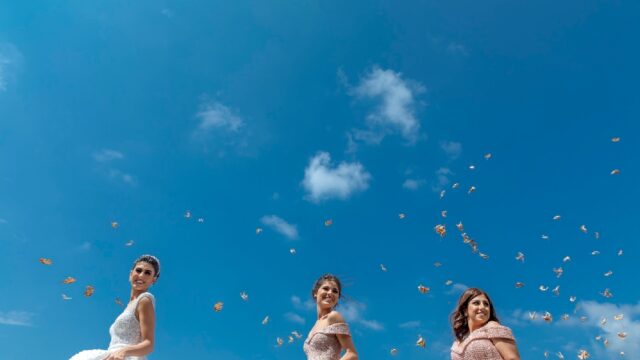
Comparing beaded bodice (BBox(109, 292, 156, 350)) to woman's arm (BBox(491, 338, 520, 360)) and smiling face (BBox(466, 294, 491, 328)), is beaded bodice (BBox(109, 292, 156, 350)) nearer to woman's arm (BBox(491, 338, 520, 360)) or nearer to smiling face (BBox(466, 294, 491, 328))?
smiling face (BBox(466, 294, 491, 328))

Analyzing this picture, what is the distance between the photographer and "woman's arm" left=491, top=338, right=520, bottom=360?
28.4ft

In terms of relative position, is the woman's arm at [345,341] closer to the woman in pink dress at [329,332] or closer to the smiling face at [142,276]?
the woman in pink dress at [329,332]

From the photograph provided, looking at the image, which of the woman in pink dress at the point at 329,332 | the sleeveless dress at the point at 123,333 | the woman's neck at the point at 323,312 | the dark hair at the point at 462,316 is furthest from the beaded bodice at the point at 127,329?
the dark hair at the point at 462,316

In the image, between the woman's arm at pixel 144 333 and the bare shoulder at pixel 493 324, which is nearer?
the woman's arm at pixel 144 333

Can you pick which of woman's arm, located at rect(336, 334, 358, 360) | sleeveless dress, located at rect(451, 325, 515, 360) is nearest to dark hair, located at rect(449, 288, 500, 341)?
sleeveless dress, located at rect(451, 325, 515, 360)

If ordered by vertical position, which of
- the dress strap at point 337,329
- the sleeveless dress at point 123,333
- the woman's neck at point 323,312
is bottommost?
the sleeveless dress at point 123,333

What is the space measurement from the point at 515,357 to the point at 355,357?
2464 mm

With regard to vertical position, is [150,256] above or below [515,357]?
above

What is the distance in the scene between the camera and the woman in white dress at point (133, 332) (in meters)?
8.72

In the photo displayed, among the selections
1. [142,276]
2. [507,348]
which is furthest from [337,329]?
[142,276]

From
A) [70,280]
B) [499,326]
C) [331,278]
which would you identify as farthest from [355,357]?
[70,280]

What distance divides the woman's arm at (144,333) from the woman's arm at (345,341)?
2.84 metres

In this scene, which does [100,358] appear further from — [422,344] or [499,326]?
[422,344]

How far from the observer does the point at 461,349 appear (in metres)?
9.22
